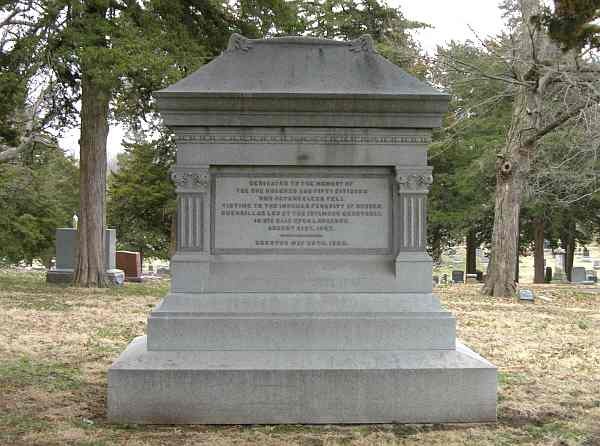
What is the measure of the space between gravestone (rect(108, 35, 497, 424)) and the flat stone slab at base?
0.01 meters

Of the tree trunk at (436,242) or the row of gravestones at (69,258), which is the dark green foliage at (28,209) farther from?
the tree trunk at (436,242)

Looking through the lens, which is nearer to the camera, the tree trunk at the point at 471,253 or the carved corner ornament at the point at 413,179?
the carved corner ornament at the point at 413,179

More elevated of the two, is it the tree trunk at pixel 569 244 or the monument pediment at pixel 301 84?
the monument pediment at pixel 301 84

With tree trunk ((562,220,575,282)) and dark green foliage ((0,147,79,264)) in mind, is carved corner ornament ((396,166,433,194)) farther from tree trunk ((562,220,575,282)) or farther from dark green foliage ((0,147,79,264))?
tree trunk ((562,220,575,282))

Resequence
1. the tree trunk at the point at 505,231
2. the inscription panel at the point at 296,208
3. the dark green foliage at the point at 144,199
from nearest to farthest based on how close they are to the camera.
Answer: the inscription panel at the point at 296,208, the tree trunk at the point at 505,231, the dark green foliage at the point at 144,199

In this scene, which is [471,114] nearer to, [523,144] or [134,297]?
[523,144]

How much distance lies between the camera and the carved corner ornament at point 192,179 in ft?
19.7

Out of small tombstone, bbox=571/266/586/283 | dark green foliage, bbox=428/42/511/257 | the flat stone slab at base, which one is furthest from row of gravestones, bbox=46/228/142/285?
small tombstone, bbox=571/266/586/283

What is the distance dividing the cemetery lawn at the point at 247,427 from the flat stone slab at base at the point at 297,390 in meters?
0.10

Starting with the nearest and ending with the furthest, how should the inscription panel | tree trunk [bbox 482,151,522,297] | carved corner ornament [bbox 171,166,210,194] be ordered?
1. carved corner ornament [bbox 171,166,210,194]
2. the inscription panel
3. tree trunk [bbox 482,151,522,297]

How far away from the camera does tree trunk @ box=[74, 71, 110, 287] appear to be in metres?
17.5

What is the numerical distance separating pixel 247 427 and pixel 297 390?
0.50 meters

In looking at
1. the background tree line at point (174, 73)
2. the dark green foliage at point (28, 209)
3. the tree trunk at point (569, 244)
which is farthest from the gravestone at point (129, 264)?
the tree trunk at point (569, 244)

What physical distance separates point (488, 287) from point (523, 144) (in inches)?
154
